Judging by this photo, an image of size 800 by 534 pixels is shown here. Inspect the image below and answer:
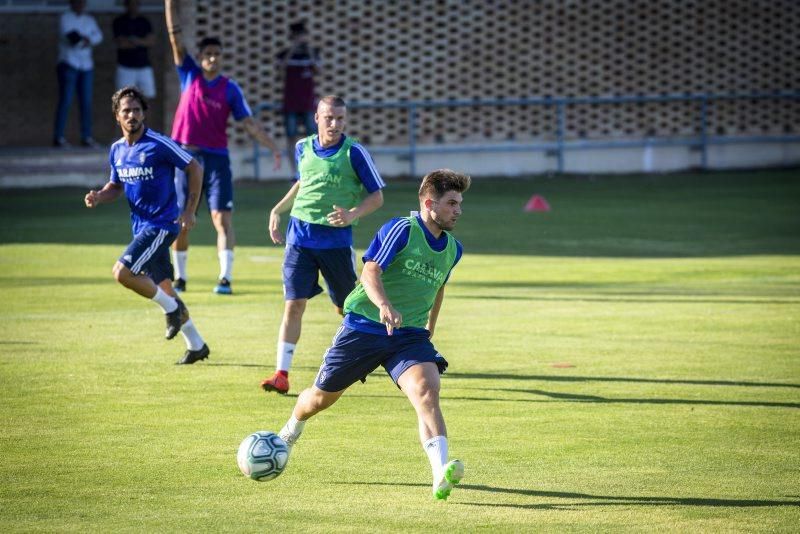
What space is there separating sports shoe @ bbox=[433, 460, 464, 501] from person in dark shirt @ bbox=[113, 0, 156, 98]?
19947mm

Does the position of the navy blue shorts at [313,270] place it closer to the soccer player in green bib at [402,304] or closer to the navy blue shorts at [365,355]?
the soccer player in green bib at [402,304]

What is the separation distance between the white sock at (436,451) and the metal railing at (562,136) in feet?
67.5

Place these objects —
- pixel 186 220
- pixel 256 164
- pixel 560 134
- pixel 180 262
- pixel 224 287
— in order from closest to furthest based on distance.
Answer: pixel 186 220 < pixel 224 287 < pixel 180 262 < pixel 256 164 < pixel 560 134

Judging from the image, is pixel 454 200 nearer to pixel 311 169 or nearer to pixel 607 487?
pixel 607 487

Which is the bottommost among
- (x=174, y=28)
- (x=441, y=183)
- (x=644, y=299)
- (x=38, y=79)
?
(x=38, y=79)

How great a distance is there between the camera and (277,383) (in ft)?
31.8

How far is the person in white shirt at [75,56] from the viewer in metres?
25.5

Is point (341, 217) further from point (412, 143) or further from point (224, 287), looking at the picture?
point (412, 143)

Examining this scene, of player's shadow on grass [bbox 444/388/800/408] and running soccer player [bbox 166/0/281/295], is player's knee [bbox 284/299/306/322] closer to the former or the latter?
player's shadow on grass [bbox 444/388/800/408]

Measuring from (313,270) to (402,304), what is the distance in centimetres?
257

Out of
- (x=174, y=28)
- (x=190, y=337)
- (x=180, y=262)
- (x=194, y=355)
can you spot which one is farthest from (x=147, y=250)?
(x=180, y=262)

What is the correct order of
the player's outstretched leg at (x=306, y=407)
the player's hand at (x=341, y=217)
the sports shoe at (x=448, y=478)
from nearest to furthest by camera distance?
the sports shoe at (x=448, y=478), the player's outstretched leg at (x=306, y=407), the player's hand at (x=341, y=217)

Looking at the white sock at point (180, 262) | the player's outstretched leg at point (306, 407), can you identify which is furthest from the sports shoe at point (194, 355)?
the white sock at point (180, 262)

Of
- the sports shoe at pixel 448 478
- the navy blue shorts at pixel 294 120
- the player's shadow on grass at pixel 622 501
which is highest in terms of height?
the sports shoe at pixel 448 478
